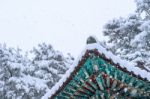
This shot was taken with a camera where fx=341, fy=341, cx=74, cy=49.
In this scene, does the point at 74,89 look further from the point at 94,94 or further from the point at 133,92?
the point at 133,92

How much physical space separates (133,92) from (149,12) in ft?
57.8

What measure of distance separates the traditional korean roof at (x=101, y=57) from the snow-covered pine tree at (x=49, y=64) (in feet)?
58.1

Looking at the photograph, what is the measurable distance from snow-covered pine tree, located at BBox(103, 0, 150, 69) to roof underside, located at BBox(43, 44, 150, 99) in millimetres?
13725

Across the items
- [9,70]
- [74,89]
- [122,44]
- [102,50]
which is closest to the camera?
[102,50]

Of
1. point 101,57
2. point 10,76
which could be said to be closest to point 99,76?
point 101,57

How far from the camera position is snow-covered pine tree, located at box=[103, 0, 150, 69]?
21.0 metres

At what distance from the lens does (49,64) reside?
25.6 metres

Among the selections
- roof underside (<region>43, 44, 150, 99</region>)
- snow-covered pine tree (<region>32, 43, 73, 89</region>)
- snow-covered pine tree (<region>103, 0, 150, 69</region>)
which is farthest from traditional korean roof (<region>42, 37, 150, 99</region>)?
snow-covered pine tree (<region>32, 43, 73, 89</region>)

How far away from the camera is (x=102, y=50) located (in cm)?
623

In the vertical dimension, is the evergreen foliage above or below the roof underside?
below

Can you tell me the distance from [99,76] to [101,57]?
1.82 ft

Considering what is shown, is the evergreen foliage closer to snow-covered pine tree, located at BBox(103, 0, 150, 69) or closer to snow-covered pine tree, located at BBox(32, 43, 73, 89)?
snow-covered pine tree, located at BBox(32, 43, 73, 89)

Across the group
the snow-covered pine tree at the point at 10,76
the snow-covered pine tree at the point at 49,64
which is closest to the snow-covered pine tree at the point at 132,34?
the snow-covered pine tree at the point at 49,64

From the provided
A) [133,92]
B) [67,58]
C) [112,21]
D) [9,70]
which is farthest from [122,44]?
[133,92]
